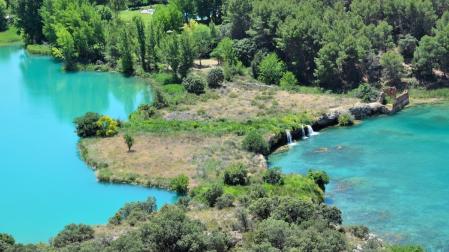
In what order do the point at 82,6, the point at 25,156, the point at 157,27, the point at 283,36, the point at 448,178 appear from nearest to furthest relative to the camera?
the point at 448,178, the point at 25,156, the point at 283,36, the point at 157,27, the point at 82,6

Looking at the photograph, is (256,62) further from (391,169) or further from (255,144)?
(391,169)

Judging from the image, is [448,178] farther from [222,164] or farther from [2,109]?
[2,109]

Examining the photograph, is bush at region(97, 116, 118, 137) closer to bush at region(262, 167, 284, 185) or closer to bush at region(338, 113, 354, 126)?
bush at region(262, 167, 284, 185)

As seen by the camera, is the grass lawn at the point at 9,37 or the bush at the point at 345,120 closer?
the bush at the point at 345,120

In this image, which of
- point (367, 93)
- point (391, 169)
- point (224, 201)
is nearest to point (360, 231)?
point (224, 201)

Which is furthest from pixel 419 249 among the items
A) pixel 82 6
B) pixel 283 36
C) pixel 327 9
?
pixel 82 6

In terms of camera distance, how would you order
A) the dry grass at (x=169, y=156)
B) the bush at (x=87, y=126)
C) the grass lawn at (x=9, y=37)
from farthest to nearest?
1. the grass lawn at (x=9, y=37)
2. the bush at (x=87, y=126)
3. the dry grass at (x=169, y=156)

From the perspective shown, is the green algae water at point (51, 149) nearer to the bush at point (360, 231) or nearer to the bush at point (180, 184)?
the bush at point (180, 184)

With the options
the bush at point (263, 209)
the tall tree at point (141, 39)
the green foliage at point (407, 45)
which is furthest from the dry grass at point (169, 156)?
the green foliage at point (407, 45)

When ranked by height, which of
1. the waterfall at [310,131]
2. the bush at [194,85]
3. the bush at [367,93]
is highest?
the bush at [194,85]
